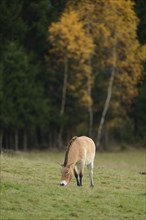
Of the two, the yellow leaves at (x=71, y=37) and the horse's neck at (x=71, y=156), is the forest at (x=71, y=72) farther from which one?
the horse's neck at (x=71, y=156)

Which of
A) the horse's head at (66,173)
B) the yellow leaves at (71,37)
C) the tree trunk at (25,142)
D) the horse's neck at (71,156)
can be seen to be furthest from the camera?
the tree trunk at (25,142)

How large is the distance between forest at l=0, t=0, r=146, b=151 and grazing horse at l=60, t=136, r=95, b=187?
69.7 feet

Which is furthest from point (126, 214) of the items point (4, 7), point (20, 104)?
point (4, 7)

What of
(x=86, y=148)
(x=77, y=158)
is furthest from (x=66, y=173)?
(x=86, y=148)

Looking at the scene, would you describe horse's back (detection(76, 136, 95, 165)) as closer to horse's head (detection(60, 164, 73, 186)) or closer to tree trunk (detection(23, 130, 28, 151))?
horse's head (detection(60, 164, 73, 186))

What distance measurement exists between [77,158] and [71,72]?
84.6 ft

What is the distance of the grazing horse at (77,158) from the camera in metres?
14.9

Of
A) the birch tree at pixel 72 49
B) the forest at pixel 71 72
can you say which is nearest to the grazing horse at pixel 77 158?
the forest at pixel 71 72

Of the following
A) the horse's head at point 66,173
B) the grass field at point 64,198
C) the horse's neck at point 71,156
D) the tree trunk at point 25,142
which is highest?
the horse's neck at point 71,156

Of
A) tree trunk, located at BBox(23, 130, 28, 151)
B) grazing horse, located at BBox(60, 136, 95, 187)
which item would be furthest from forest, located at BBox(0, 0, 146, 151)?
grazing horse, located at BBox(60, 136, 95, 187)

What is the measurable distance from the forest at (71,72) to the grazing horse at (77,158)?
2125cm

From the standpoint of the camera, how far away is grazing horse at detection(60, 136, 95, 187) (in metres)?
14.9

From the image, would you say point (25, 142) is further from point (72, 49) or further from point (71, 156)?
point (71, 156)

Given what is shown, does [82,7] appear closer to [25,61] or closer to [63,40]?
[63,40]
